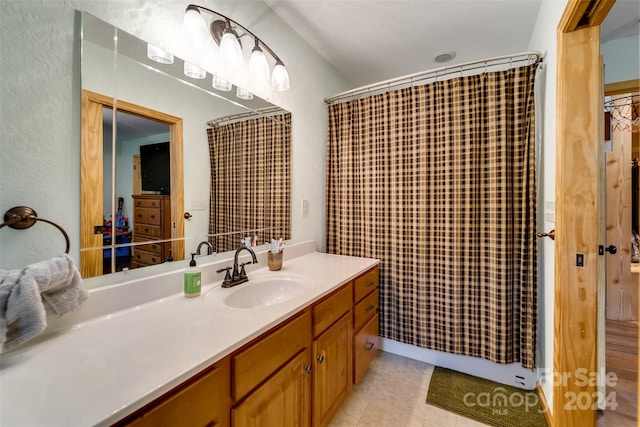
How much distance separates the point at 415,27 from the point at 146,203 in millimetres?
2008

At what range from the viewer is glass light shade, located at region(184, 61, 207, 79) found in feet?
3.90

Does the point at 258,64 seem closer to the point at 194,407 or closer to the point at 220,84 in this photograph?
the point at 220,84

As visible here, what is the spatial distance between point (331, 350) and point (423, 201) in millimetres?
1186

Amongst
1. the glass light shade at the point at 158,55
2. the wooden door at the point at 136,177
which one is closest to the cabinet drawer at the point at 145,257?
the wooden door at the point at 136,177

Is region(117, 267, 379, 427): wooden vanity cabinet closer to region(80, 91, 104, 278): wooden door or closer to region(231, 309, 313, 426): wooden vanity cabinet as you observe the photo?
region(231, 309, 313, 426): wooden vanity cabinet

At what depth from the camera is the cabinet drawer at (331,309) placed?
117cm

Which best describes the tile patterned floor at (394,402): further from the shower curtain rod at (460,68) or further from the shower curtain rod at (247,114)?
the shower curtain rod at (460,68)

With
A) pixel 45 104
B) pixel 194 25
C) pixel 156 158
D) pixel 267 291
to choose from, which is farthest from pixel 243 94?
pixel 267 291

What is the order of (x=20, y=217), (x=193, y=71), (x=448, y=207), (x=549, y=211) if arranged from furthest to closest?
1. (x=448, y=207)
2. (x=549, y=211)
3. (x=193, y=71)
4. (x=20, y=217)

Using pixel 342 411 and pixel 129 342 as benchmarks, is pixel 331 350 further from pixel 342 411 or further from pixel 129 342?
pixel 129 342

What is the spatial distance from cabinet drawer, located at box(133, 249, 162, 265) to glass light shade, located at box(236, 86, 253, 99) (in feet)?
3.13

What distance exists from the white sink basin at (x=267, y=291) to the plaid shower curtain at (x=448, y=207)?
82 centimetres

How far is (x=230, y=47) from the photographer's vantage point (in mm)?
1280

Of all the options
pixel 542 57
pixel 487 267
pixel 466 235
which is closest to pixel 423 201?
pixel 466 235
